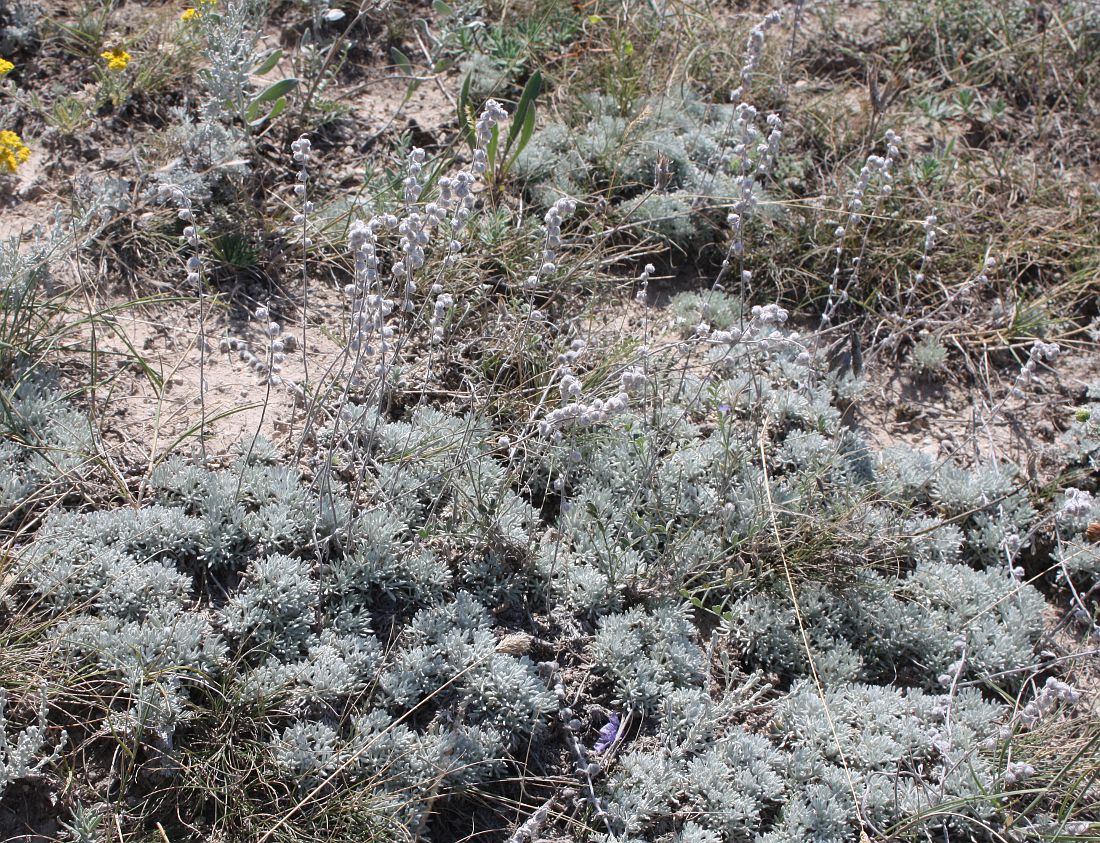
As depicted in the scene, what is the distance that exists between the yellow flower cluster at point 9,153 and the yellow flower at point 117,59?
636 mm

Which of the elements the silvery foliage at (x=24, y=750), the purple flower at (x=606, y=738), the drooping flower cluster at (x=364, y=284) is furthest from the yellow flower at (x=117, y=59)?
the purple flower at (x=606, y=738)

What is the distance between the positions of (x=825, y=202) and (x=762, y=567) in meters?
2.22

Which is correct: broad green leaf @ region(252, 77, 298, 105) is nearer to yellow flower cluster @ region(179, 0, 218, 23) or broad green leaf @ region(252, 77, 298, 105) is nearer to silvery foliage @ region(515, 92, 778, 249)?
yellow flower cluster @ region(179, 0, 218, 23)

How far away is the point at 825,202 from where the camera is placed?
5059mm

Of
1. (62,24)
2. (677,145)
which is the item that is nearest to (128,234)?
(62,24)

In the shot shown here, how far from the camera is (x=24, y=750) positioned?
2803 millimetres

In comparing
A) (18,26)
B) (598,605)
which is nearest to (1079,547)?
(598,605)

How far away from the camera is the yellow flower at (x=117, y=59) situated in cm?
453

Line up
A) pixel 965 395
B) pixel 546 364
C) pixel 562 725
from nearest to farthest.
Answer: pixel 562 725, pixel 546 364, pixel 965 395

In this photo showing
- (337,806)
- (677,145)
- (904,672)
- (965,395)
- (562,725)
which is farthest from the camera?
(677,145)

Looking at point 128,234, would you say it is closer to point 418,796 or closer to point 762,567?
point 418,796

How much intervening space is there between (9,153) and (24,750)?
2.60 metres

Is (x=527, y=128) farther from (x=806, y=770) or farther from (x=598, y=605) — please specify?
(x=806, y=770)

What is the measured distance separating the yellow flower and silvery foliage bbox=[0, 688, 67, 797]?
3.01 metres
